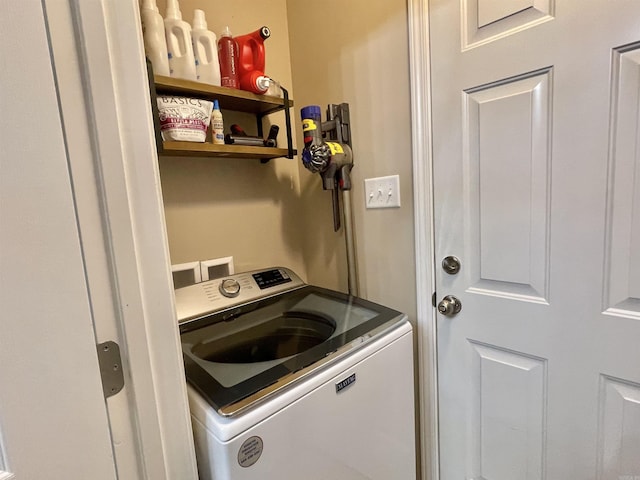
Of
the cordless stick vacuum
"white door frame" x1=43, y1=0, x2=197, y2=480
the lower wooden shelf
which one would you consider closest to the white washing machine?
"white door frame" x1=43, y1=0, x2=197, y2=480

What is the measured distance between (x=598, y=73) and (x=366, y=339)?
91 centimetres

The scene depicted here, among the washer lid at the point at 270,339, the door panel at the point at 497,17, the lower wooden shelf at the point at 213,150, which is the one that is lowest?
the washer lid at the point at 270,339

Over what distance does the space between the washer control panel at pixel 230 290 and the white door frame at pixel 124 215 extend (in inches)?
24.1

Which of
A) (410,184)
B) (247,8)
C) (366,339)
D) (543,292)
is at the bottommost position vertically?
(366,339)

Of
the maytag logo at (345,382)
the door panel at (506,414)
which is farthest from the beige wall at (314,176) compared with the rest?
the maytag logo at (345,382)

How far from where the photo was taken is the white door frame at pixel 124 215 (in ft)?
1.62

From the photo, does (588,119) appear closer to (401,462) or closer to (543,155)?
(543,155)

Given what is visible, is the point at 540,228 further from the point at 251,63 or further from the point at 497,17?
the point at 251,63

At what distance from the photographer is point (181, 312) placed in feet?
3.96

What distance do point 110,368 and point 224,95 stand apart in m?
1.02

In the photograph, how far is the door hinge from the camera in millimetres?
538

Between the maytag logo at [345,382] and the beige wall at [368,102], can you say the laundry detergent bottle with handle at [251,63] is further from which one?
the maytag logo at [345,382]

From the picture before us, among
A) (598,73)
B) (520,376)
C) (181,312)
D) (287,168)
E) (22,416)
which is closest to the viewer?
(22,416)

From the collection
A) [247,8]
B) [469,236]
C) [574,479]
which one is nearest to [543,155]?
[469,236]
